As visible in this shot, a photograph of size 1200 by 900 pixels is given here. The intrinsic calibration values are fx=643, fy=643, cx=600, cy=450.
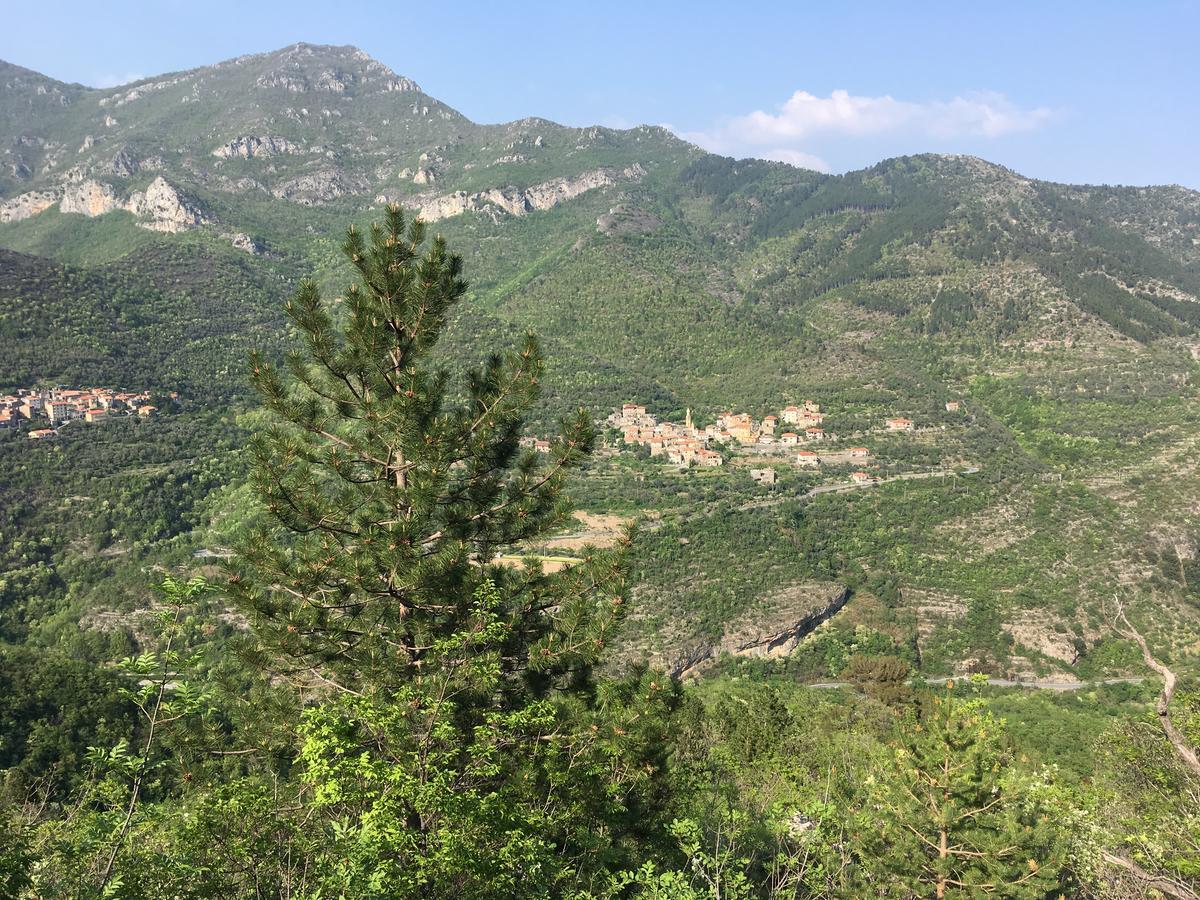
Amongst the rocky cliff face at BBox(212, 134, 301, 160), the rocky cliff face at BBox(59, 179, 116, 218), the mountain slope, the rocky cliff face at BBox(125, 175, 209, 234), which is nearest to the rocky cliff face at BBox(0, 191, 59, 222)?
the mountain slope

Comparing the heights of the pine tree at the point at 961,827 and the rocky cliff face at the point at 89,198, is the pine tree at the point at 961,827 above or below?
below

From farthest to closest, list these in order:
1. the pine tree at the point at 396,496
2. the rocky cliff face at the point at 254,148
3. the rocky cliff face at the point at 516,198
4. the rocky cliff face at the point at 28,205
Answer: the rocky cliff face at the point at 254,148
the rocky cliff face at the point at 516,198
the rocky cliff face at the point at 28,205
the pine tree at the point at 396,496

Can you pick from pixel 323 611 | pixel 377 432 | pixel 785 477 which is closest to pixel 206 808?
pixel 323 611

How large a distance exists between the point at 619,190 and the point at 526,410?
522 ft

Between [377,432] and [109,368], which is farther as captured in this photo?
[109,368]

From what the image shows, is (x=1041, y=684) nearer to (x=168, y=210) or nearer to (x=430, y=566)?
(x=430, y=566)

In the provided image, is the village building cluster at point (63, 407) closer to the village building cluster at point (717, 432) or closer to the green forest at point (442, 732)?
the village building cluster at point (717, 432)

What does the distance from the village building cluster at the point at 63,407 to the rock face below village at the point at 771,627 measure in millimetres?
50142

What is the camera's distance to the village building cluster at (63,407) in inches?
1955

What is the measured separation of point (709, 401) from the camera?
3059 inches

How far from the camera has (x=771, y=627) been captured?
1553 inches

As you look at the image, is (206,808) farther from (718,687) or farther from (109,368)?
(109,368)

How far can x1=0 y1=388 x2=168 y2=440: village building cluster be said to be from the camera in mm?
49656

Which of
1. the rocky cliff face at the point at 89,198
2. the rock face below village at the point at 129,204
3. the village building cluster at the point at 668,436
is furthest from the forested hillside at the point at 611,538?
the rocky cliff face at the point at 89,198
